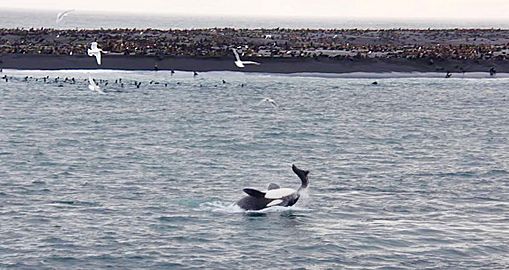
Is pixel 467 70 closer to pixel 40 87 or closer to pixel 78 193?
pixel 40 87

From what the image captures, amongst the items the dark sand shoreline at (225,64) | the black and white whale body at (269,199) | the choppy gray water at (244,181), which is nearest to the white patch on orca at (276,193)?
the black and white whale body at (269,199)

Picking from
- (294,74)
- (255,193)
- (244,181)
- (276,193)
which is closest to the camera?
(255,193)

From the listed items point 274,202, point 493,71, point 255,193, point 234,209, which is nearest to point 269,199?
point 274,202

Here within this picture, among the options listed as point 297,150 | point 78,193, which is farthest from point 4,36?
point 78,193

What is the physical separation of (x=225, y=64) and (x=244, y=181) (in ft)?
196

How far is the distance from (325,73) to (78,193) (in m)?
61.5

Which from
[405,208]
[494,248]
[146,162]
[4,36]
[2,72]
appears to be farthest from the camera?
[4,36]

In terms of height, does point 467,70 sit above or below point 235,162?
above

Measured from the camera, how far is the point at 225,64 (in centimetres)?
9581

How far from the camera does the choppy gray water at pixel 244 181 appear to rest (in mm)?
26547

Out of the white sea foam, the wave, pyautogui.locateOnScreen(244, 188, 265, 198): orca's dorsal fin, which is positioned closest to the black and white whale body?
pyautogui.locateOnScreen(244, 188, 265, 198): orca's dorsal fin

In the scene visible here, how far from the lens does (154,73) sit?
91.8 m

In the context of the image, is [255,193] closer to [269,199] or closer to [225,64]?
[269,199]

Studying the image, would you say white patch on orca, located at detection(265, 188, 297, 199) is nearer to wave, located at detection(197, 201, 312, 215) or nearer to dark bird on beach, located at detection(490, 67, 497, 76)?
wave, located at detection(197, 201, 312, 215)
